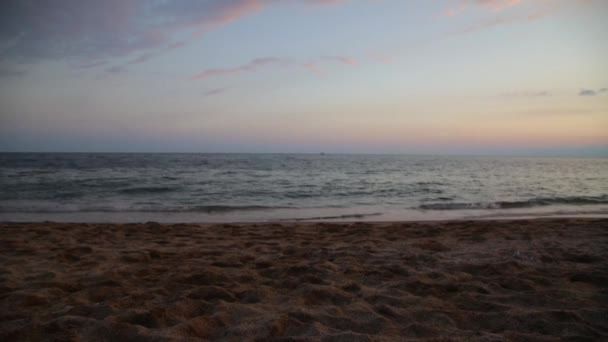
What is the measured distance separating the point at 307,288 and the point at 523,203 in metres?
13.2

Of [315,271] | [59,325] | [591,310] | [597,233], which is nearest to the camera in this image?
[59,325]

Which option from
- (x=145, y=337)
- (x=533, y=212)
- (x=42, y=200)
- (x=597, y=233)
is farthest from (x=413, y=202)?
(x=42, y=200)

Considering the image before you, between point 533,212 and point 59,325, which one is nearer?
point 59,325

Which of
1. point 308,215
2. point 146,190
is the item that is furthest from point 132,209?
point 308,215

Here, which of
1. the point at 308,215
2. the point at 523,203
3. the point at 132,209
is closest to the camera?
the point at 308,215

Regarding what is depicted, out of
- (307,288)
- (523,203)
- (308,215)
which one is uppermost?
(307,288)

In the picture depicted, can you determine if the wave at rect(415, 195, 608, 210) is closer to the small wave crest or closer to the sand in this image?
the sand

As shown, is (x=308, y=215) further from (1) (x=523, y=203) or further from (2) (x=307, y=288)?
(1) (x=523, y=203)

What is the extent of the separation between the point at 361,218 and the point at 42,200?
1226cm

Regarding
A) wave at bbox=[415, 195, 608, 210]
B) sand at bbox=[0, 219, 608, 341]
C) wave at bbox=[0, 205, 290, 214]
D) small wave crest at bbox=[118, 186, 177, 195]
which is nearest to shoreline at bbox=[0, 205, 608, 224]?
wave at bbox=[0, 205, 290, 214]

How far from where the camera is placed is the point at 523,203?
13547 millimetres

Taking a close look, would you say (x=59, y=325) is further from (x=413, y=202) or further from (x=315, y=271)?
(x=413, y=202)

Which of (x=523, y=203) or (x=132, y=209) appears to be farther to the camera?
(x=523, y=203)

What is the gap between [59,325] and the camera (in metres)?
2.73
